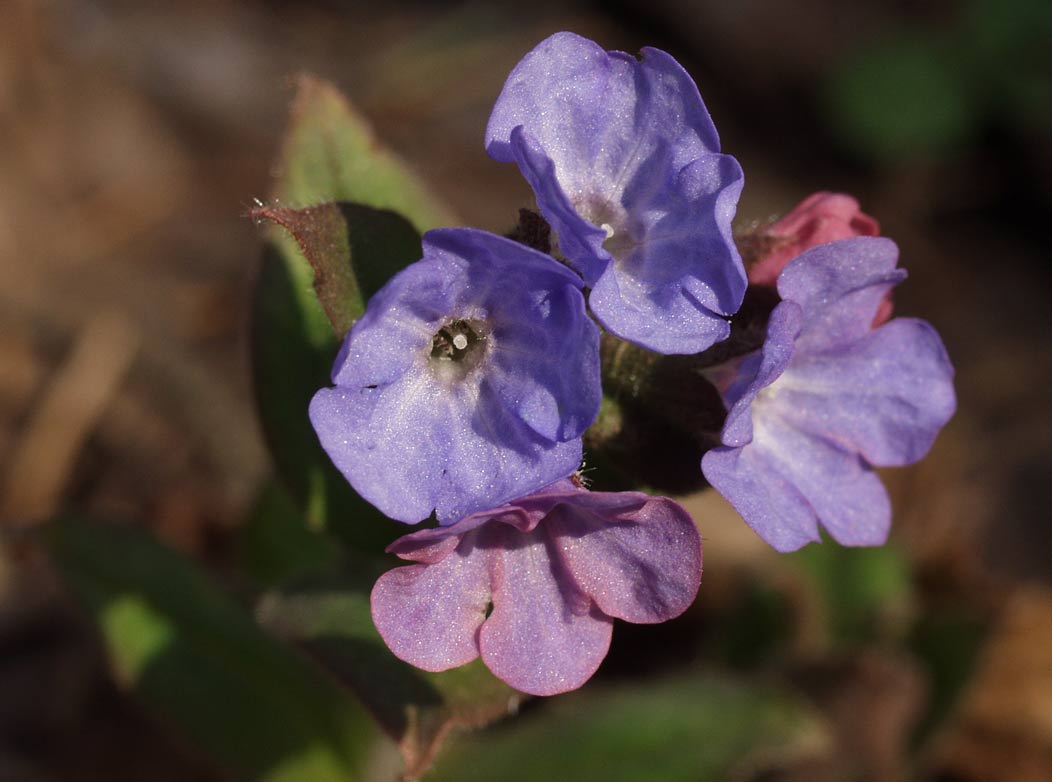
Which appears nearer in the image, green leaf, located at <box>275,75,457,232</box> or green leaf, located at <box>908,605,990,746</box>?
green leaf, located at <box>275,75,457,232</box>

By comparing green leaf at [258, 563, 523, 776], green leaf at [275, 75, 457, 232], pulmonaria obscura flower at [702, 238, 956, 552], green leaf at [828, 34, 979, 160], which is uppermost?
green leaf at [275, 75, 457, 232]

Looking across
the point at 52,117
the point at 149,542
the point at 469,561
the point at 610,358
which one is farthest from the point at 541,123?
the point at 52,117

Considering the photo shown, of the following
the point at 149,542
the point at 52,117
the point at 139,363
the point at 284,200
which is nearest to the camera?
the point at 284,200

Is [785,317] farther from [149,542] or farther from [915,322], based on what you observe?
[149,542]

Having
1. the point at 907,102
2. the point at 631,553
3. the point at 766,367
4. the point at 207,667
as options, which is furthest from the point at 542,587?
the point at 907,102

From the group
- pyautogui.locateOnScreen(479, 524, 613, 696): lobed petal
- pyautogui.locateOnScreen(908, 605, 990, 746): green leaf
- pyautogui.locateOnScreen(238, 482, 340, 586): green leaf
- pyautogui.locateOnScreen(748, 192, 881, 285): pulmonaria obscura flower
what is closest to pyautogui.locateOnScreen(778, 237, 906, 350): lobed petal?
pyautogui.locateOnScreen(748, 192, 881, 285): pulmonaria obscura flower

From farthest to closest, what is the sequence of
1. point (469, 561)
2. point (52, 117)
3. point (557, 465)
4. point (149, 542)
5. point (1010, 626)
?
1. point (52, 117)
2. point (1010, 626)
3. point (149, 542)
4. point (469, 561)
5. point (557, 465)

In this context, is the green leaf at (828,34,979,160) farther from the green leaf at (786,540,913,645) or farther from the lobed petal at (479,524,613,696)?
the lobed petal at (479,524,613,696)

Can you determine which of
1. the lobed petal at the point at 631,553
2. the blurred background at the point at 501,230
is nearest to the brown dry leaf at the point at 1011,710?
the blurred background at the point at 501,230

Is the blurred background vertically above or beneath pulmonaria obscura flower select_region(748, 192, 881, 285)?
beneath
